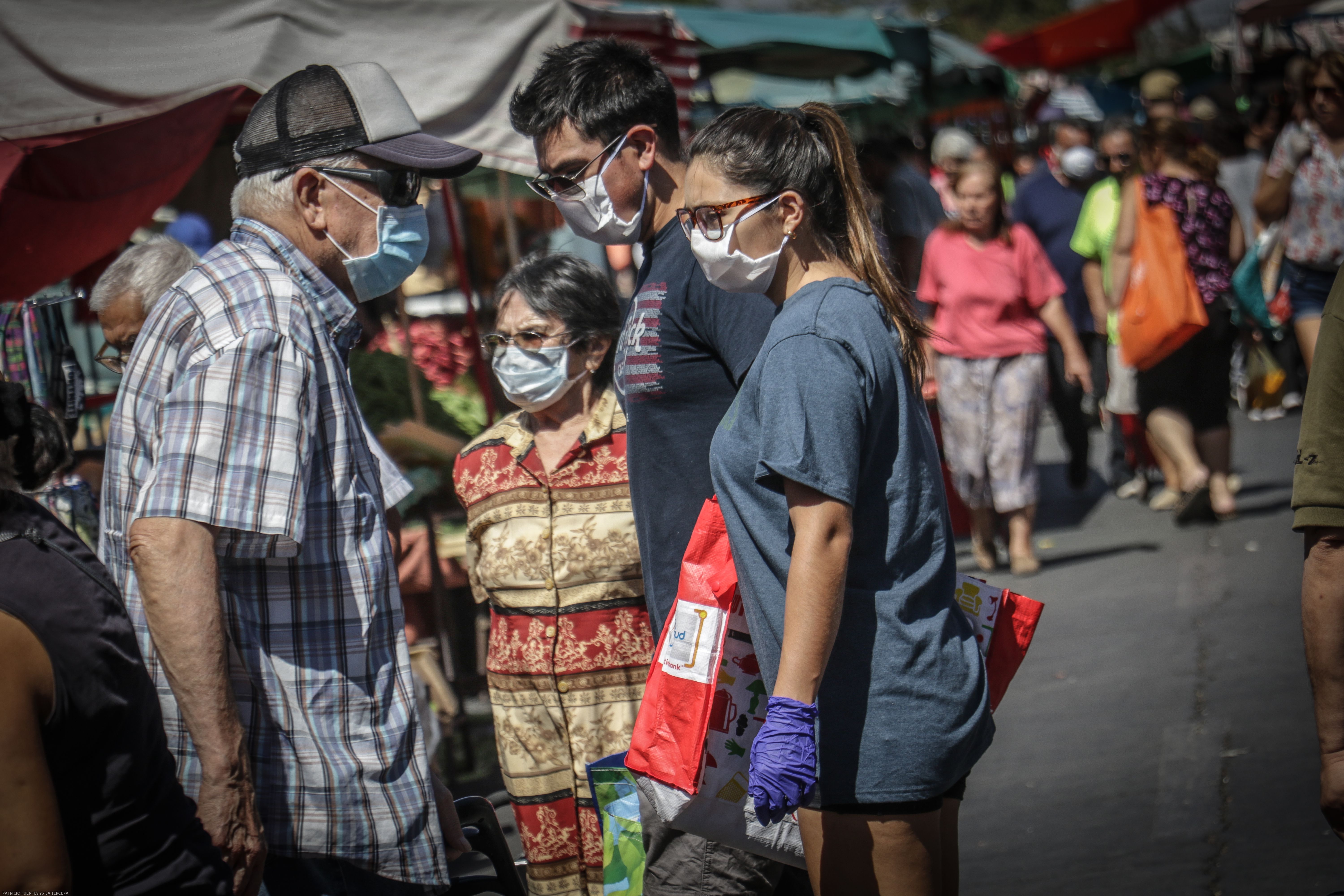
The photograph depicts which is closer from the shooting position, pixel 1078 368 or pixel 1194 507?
pixel 1078 368

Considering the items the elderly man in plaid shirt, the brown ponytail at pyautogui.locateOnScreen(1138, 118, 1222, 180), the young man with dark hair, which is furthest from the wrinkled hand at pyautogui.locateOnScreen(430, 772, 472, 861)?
Result: the brown ponytail at pyautogui.locateOnScreen(1138, 118, 1222, 180)

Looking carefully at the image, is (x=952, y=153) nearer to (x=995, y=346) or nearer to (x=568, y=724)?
(x=995, y=346)

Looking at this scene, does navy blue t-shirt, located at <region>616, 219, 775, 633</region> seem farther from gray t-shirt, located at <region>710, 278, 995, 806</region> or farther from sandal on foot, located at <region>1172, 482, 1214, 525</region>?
sandal on foot, located at <region>1172, 482, 1214, 525</region>

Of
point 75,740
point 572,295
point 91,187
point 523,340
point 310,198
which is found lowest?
point 75,740

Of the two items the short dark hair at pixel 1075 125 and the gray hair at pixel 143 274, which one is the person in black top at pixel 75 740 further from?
the short dark hair at pixel 1075 125

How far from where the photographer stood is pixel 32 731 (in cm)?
168

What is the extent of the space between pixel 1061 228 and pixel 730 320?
Answer: 6867 millimetres

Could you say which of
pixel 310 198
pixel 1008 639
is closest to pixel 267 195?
pixel 310 198

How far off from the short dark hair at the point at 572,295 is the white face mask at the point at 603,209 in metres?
0.63

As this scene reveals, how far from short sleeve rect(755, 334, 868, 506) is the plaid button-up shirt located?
2.64 feet

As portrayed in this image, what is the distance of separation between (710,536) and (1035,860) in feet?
6.51

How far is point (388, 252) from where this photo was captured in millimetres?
2488

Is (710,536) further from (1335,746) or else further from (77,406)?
(77,406)

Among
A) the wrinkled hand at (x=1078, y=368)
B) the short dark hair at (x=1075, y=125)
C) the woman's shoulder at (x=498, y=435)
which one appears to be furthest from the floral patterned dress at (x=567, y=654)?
the short dark hair at (x=1075, y=125)
